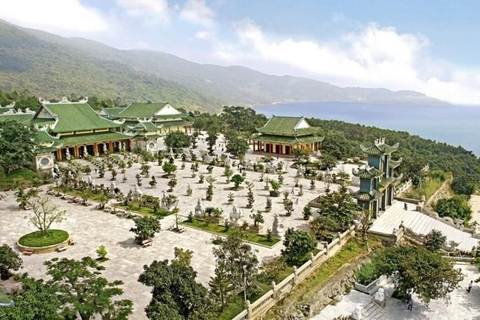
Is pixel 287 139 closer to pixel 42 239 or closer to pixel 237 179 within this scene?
pixel 237 179

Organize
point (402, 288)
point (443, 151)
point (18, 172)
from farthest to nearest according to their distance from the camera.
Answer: point (443, 151), point (18, 172), point (402, 288)

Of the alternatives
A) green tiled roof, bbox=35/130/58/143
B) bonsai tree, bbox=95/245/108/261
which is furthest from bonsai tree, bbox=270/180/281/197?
green tiled roof, bbox=35/130/58/143

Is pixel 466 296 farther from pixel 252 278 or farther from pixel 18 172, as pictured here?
pixel 18 172

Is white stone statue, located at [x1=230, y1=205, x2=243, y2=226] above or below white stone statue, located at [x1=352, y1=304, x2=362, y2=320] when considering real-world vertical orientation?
above

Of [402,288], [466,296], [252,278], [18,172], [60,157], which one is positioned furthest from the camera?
[60,157]

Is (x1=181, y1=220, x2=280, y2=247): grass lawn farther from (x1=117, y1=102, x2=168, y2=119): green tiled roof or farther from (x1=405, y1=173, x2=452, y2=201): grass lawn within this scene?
(x1=117, y1=102, x2=168, y2=119): green tiled roof

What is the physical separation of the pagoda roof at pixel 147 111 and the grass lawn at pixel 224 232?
33.8 m

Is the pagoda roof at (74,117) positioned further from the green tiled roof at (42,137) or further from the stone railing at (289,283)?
the stone railing at (289,283)

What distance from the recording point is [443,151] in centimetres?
6744

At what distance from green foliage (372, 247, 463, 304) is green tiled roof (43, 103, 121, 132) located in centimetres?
3192

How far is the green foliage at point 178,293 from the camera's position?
1041 centimetres

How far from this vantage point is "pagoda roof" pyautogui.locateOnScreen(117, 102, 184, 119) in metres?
53.4

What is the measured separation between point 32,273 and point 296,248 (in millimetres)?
10569

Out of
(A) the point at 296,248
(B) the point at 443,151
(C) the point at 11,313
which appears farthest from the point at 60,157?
(B) the point at 443,151
